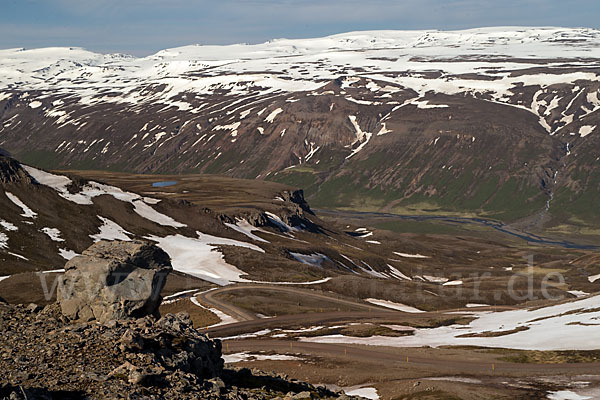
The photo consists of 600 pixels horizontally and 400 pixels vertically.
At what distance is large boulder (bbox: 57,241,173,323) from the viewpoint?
42344 mm

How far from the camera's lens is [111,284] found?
44062mm

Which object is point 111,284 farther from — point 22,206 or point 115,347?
point 22,206

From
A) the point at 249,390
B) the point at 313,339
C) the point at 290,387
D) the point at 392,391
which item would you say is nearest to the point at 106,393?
the point at 249,390

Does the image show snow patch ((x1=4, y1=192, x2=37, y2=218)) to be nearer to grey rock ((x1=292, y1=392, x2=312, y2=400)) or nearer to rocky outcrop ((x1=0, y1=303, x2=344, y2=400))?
rocky outcrop ((x1=0, y1=303, x2=344, y2=400))

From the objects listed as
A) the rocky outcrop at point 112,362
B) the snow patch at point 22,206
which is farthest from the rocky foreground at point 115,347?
the snow patch at point 22,206

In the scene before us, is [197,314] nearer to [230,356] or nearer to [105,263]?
[230,356]

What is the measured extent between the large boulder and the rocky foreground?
0.22ft

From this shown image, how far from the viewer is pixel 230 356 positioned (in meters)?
78.1

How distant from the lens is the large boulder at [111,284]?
1667 inches

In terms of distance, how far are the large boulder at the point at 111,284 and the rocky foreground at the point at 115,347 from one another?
0.22 ft

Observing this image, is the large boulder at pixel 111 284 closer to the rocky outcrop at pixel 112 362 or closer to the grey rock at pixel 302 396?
the rocky outcrop at pixel 112 362

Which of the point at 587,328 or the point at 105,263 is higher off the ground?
the point at 105,263

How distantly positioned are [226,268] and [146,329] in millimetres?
117927

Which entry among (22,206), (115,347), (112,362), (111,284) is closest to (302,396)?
(115,347)
